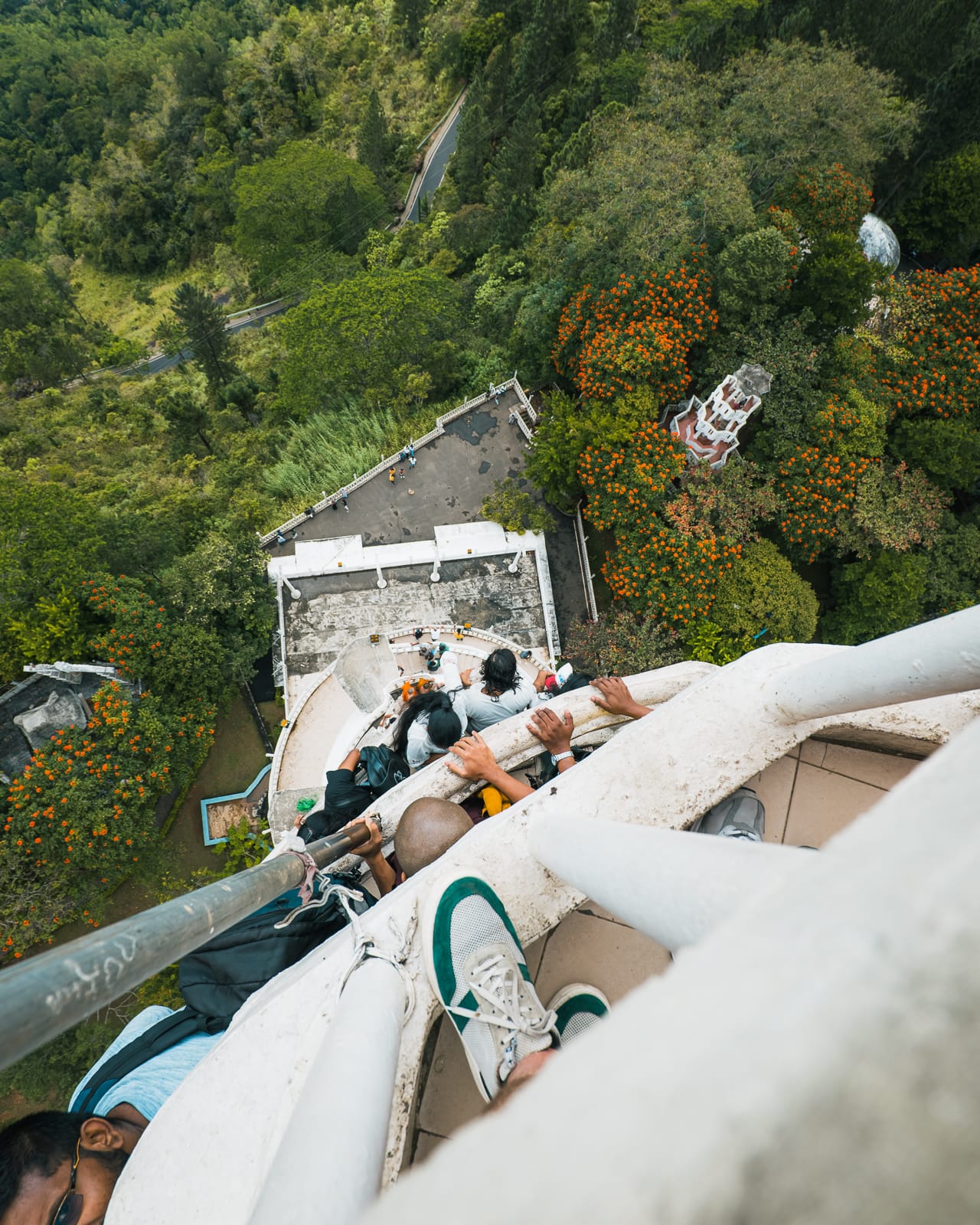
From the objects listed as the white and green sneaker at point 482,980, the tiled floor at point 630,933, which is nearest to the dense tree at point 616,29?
the tiled floor at point 630,933

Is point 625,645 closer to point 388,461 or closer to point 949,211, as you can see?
point 388,461

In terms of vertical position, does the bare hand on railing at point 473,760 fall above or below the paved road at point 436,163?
below

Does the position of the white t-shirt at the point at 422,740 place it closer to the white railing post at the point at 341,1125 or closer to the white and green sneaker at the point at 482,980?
the white and green sneaker at the point at 482,980

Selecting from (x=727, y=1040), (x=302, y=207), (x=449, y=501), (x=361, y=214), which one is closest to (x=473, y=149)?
(x=361, y=214)

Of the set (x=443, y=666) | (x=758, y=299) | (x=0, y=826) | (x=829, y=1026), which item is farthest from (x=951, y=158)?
(x=0, y=826)

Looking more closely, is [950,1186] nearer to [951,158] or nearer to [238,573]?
[238,573]
